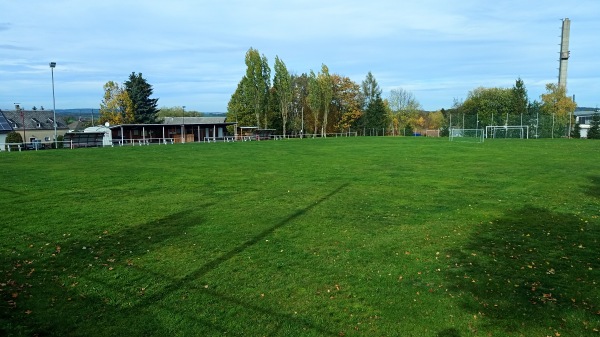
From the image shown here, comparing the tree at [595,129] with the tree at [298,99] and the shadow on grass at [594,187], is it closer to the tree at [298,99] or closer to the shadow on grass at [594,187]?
the shadow on grass at [594,187]

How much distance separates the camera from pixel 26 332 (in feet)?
15.8

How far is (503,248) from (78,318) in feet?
23.2

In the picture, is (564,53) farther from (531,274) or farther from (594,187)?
(531,274)

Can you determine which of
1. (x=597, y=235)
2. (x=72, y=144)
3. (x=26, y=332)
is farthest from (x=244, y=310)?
(x=72, y=144)

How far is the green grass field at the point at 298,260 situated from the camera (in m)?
5.16

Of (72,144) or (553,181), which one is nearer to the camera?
(553,181)

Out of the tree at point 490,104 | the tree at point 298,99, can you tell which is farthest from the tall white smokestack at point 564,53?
the tree at point 298,99

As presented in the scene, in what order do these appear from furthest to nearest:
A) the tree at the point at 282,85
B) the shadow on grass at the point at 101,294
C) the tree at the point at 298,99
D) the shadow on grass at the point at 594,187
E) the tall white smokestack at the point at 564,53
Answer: the tree at the point at 298,99, the tree at the point at 282,85, the tall white smokestack at the point at 564,53, the shadow on grass at the point at 594,187, the shadow on grass at the point at 101,294

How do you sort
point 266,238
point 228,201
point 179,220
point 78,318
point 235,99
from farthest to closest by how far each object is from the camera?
point 235,99
point 228,201
point 179,220
point 266,238
point 78,318

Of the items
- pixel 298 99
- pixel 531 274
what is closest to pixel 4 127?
pixel 298 99

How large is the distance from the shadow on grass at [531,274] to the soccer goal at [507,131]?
48.2 m

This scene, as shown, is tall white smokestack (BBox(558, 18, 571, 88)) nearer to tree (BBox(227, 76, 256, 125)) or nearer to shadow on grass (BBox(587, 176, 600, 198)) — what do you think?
tree (BBox(227, 76, 256, 125))

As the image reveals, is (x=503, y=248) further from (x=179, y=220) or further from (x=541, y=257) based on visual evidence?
(x=179, y=220)

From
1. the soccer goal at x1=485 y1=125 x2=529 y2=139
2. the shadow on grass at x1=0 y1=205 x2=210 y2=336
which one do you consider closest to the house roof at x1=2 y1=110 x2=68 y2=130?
the soccer goal at x1=485 y1=125 x2=529 y2=139
